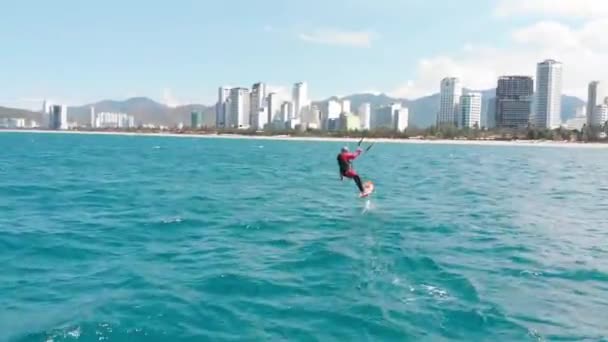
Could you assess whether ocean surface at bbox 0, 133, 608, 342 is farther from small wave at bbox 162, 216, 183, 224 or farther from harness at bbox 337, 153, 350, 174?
harness at bbox 337, 153, 350, 174

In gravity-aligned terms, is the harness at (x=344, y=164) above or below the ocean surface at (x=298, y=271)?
above

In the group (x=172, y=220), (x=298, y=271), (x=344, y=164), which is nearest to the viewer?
(x=298, y=271)

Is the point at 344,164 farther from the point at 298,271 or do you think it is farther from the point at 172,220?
the point at 298,271

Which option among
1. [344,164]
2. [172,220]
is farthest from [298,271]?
[344,164]

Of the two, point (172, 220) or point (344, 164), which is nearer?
point (172, 220)

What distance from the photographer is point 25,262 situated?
13.8 m

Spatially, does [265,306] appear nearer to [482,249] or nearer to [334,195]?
[482,249]

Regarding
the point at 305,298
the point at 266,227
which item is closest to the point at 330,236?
the point at 266,227

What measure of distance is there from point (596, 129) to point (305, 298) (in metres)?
206

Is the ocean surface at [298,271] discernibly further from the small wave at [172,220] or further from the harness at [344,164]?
the harness at [344,164]

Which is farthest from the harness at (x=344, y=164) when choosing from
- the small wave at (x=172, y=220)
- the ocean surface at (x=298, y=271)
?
the small wave at (x=172, y=220)

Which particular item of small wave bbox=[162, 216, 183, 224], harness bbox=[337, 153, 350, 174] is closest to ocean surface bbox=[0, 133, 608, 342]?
small wave bbox=[162, 216, 183, 224]

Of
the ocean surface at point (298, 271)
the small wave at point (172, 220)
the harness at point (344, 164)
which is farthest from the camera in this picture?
the harness at point (344, 164)

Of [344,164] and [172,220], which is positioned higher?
[344,164]
